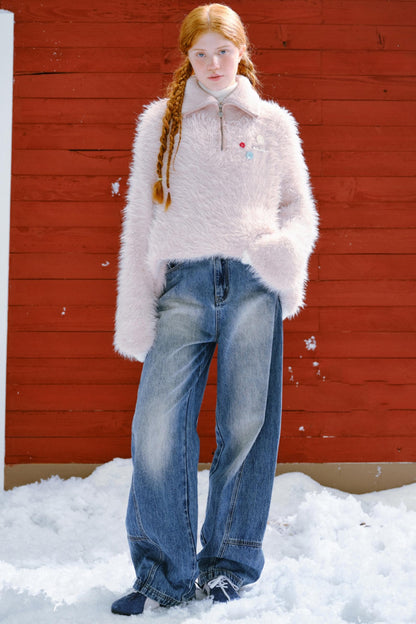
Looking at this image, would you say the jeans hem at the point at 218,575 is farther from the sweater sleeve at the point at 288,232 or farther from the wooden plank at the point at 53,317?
the wooden plank at the point at 53,317

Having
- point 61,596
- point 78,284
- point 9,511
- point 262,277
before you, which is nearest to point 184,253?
point 262,277

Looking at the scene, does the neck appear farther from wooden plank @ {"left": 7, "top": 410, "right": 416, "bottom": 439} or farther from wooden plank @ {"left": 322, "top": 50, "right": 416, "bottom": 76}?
wooden plank @ {"left": 7, "top": 410, "right": 416, "bottom": 439}

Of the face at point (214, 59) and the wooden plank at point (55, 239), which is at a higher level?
the face at point (214, 59)

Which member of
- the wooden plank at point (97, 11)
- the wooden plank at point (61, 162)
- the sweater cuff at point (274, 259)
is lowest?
the sweater cuff at point (274, 259)

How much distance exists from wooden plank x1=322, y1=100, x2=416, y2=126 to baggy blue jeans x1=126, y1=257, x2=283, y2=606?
166 centimetres

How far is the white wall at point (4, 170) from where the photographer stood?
3.07 meters

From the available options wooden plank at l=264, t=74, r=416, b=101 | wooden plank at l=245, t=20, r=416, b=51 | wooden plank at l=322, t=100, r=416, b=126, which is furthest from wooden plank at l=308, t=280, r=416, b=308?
wooden plank at l=245, t=20, r=416, b=51

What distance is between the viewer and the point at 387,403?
3125 millimetres

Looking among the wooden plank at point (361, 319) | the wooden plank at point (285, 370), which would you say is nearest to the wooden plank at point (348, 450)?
the wooden plank at point (285, 370)

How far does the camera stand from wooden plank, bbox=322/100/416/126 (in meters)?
3.12

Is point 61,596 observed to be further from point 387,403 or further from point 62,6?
point 62,6

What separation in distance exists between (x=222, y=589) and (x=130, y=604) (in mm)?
267

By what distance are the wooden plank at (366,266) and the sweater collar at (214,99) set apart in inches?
54.7

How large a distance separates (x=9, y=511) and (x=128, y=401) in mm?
762
